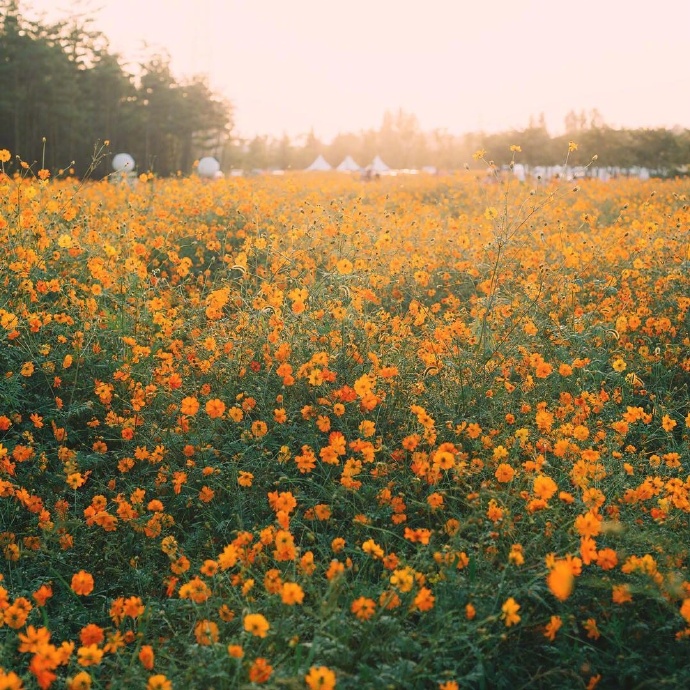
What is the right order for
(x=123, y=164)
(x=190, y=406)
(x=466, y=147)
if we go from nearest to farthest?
1. (x=190, y=406)
2. (x=123, y=164)
3. (x=466, y=147)

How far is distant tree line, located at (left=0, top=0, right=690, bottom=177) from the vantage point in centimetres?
2358

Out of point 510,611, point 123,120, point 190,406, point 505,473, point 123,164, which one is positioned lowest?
point 510,611

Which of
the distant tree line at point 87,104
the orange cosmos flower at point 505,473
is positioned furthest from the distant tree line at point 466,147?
the distant tree line at point 87,104

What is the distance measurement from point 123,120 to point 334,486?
3085cm

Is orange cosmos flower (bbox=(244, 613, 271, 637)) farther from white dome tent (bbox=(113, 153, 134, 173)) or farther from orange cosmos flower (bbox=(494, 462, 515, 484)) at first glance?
white dome tent (bbox=(113, 153, 134, 173))

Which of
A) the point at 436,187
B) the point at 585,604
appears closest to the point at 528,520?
the point at 585,604

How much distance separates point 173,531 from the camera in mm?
3219

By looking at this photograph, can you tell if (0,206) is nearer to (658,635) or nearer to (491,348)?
(491,348)

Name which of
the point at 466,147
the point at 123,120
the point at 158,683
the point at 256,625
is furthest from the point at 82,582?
the point at 466,147

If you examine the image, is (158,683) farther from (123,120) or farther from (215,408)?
(123,120)

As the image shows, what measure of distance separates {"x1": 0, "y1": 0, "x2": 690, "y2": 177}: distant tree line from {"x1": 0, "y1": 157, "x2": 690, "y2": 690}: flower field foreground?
1622 cm

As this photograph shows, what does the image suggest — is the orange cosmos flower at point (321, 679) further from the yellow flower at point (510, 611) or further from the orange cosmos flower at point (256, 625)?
the yellow flower at point (510, 611)

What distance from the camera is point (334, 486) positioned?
3078 millimetres

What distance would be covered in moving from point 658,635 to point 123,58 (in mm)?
33333
